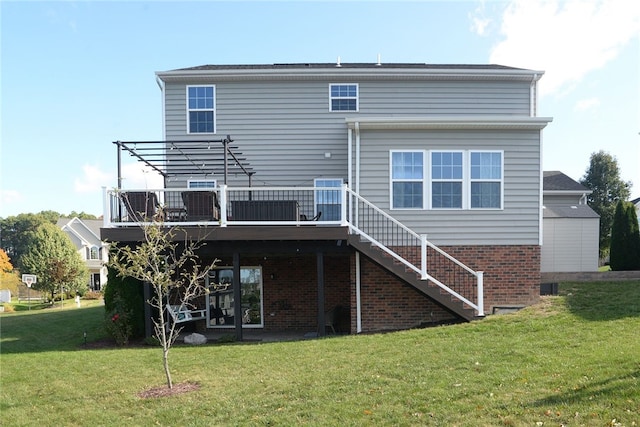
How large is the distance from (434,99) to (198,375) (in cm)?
995

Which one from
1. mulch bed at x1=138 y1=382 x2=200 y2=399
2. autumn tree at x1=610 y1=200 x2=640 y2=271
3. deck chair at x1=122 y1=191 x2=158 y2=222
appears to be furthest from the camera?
autumn tree at x1=610 y1=200 x2=640 y2=271

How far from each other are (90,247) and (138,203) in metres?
37.6

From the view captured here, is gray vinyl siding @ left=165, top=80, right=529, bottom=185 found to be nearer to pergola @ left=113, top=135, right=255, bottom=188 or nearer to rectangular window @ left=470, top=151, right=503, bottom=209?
pergola @ left=113, top=135, right=255, bottom=188

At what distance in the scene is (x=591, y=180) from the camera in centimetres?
3081

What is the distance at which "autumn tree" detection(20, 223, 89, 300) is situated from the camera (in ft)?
98.0

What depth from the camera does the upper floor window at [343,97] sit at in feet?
41.0

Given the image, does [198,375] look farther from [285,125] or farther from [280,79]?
[280,79]

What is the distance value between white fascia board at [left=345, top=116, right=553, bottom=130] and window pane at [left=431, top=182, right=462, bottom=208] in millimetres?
1433

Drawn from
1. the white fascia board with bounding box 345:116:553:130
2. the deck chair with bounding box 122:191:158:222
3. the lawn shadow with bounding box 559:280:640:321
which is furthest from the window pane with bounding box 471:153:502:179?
the deck chair with bounding box 122:191:158:222

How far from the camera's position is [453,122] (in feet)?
33.7

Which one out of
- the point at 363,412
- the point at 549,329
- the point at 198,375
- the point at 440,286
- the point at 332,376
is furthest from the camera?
the point at 440,286

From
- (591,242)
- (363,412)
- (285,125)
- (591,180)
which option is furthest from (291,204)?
(591,180)

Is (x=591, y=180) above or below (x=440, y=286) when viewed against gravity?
above

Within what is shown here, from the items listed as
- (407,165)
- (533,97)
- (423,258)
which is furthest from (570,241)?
(423,258)
